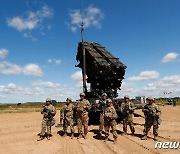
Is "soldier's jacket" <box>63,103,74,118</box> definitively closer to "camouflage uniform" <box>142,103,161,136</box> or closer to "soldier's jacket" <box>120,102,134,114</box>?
"soldier's jacket" <box>120,102,134,114</box>

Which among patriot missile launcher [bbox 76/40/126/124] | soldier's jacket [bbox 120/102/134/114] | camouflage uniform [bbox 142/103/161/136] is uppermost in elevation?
patriot missile launcher [bbox 76/40/126/124]

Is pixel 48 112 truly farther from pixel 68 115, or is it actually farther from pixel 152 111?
pixel 152 111

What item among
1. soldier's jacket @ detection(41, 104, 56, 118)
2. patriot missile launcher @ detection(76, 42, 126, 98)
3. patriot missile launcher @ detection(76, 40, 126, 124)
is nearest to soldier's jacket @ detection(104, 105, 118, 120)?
soldier's jacket @ detection(41, 104, 56, 118)

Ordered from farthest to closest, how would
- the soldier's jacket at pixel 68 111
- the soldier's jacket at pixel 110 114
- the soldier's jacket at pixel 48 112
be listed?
the soldier's jacket at pixel 68 111 → the soldier's jacket at pixel 48 112 → the soldier's jacket at pixel 110 114

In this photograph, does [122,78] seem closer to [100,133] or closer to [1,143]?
[100,133]

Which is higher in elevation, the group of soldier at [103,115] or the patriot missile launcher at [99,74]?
the patriot missile launcher at [99,74]

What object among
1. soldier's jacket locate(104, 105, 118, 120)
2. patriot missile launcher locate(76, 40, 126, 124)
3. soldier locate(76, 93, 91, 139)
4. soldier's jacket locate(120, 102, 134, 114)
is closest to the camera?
soldier's jacket locate(104, 105, 118, 120)

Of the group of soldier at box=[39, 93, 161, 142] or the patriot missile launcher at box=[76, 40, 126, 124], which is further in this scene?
the patriot missile launcher at box=[76, 40, 126, 124]

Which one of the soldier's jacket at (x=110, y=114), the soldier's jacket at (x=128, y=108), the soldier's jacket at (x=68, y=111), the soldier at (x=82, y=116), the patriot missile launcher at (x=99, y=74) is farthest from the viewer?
the patriot missile launcher at (x=99, y=74)

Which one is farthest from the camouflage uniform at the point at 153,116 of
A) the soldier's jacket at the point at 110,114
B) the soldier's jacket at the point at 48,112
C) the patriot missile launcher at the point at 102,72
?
Result: the patriot missile launcher at the point at 102,72

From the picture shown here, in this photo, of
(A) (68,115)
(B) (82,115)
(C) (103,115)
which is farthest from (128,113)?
(A) (68,115)

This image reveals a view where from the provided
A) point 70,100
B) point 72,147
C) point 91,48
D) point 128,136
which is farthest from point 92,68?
point 72,147

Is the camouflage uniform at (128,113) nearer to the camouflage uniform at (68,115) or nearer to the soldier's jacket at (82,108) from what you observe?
the soldier's jacket at (82,108)

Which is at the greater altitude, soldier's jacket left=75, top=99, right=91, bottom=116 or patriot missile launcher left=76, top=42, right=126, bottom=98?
patriot missile launcher left=76, top=42, right=126, bottom=98
